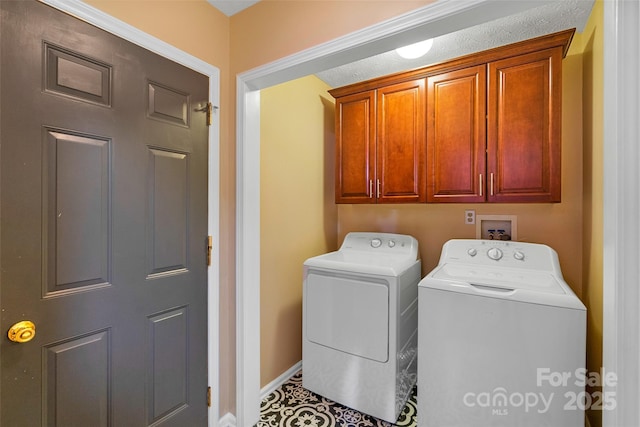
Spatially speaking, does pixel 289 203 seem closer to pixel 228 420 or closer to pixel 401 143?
pixel 401 143

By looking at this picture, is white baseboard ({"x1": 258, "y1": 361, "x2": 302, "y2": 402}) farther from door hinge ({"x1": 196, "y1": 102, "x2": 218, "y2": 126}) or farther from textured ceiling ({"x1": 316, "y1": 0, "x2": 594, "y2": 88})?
textured ceiling ({"x1": 316, "y1": 0, "x2": 594, "y2": 88})

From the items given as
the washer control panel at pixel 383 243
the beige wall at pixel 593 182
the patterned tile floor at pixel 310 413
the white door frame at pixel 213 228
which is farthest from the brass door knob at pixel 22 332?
the beige wall at pixel 593 182

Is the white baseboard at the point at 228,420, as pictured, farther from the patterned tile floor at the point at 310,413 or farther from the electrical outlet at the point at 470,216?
the electrical outlet at the point at 470,216

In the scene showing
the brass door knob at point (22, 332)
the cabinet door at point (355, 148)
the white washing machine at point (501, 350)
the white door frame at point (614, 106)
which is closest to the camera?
the white door frame at point (614, 106)

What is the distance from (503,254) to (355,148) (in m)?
1.31

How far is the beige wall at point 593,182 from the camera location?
4.58ft

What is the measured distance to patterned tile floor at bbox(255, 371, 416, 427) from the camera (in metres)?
1.76

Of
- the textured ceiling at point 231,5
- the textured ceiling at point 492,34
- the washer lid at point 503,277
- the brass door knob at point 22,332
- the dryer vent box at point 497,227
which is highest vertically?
the textured ceiling at point 492,34

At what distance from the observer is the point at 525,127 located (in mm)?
1718

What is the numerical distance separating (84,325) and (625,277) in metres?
1.83

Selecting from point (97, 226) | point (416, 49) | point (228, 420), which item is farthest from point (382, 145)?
point (228, 420)

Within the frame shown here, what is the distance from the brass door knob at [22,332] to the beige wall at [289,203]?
1197 millimetres

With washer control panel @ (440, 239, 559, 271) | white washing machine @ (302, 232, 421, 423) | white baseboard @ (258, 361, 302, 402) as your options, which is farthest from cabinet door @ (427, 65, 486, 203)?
white baseboard @ (258, 361, 302, 402)

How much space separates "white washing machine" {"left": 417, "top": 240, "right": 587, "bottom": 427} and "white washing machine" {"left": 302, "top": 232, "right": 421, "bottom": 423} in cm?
21
